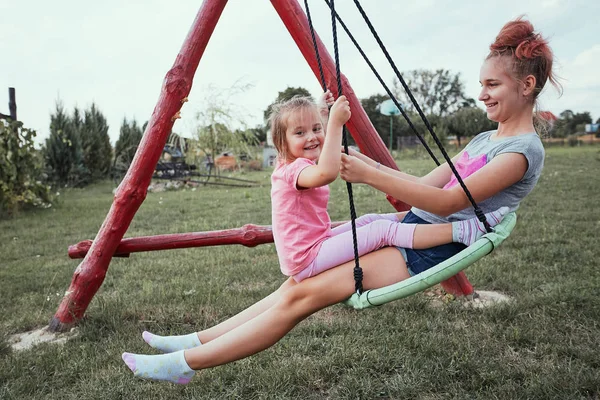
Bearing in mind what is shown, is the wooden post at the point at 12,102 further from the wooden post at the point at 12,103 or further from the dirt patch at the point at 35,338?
the dirt patch at the point at 35,338

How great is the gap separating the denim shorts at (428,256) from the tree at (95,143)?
15.7 metres

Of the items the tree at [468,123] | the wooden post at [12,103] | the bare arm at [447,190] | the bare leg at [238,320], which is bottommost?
the bare leg at [238,320]

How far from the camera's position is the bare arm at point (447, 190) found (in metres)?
1.95

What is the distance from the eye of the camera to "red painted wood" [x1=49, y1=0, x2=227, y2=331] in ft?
10.6

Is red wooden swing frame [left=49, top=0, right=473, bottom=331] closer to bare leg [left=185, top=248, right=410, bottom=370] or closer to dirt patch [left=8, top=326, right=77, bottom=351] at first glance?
dirt patch [left=8, top=326, right=77, bottom=351]

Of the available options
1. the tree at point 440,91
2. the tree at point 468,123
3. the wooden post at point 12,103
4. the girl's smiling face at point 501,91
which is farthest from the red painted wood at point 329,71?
the tree at point 440,91

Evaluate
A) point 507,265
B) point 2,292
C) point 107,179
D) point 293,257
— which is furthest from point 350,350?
point 107,179

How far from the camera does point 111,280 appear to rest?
471 centimetres

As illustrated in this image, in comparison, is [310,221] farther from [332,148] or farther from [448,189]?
[448,189]

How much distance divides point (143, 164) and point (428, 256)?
2.03m

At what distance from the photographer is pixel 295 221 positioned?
2.10 metres

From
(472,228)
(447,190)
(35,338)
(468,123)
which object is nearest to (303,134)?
(447,190)

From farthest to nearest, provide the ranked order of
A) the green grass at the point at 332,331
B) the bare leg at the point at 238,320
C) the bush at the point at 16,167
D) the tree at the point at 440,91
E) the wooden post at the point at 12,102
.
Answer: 1. the tree at the point at 440,91
2. the wooden post at the point at 12,102
3. the bush at the point at 16,167
4. the green grass at the point at 332,331
5. the bare leg at the point at 238,320

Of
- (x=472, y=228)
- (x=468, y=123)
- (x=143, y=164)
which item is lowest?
(x=472, y=228)
